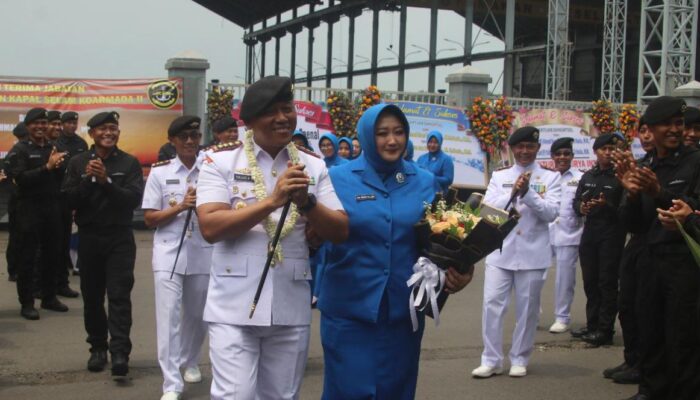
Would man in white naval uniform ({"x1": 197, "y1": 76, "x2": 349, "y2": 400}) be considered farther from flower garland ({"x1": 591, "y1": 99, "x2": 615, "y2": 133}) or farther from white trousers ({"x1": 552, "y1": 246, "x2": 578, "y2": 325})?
flower garland ({"x1": 591, "y1": 99, "x2": 615, "y2": 133})

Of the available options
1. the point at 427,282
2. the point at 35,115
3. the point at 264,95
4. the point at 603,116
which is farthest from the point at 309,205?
the point at 603,116

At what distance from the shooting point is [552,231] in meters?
9.98

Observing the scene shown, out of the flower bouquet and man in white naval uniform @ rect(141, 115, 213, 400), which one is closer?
the flower bouquet

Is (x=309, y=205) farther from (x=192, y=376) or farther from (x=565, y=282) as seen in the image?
(x=565, y=282)

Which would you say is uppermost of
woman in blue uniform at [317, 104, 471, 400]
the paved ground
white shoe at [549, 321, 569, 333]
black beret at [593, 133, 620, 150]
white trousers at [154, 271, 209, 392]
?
black beret at [593, 133, 620, 150]

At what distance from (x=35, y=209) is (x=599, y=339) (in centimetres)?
623

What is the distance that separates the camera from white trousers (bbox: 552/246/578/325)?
955cm

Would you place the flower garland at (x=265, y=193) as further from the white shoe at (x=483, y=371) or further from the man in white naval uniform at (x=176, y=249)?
the white shoe at (x=483, y=371)

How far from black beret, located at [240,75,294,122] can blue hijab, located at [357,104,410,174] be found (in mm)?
581

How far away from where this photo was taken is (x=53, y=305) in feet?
32.5

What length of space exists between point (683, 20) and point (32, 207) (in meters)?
21.8

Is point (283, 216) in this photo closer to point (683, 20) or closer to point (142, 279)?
point (142, 279)

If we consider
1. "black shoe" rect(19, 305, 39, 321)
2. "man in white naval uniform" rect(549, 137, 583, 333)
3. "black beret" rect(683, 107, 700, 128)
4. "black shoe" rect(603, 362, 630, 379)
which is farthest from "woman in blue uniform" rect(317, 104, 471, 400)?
"black shoe" rect(19, 305, 39, 321)

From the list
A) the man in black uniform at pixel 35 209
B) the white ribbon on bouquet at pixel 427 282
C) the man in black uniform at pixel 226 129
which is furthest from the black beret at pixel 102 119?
the white ribbon on bouquet at pixel 427 282
